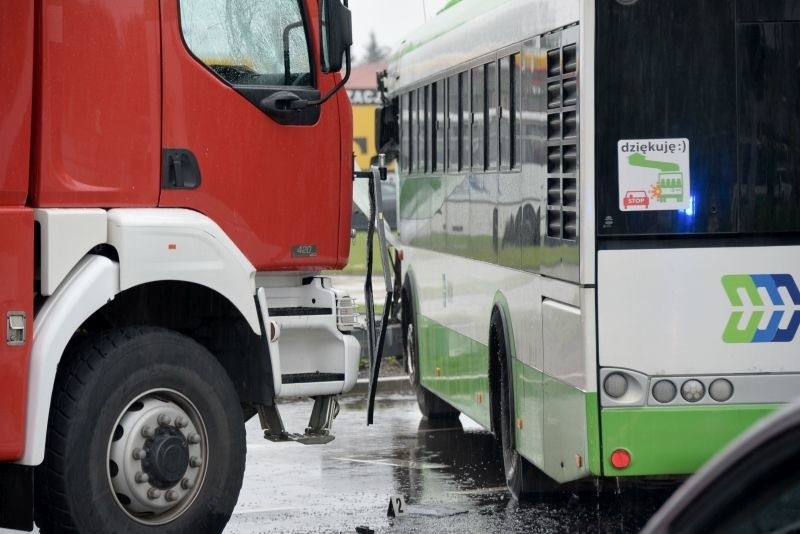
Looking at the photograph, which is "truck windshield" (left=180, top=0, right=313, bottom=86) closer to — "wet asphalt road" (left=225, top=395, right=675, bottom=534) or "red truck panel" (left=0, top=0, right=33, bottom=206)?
"red truck panel" (left=0, top=0, right=33, bottom=206)

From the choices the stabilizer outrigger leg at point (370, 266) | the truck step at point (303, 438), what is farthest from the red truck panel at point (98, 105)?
the stabilizer outrigger leg at point (370, 266)

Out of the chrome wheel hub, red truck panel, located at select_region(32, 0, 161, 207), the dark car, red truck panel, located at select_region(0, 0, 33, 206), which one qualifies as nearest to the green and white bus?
the chrome wheel hub

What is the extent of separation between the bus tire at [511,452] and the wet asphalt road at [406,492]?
0.10m

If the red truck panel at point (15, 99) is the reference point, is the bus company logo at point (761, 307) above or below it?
below

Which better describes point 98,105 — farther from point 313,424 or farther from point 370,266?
point 370,266

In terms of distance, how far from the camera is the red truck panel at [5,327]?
6.69 meters

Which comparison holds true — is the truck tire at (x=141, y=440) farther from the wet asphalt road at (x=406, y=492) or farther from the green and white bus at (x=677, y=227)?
the green and white bus at (x=677, y=227)

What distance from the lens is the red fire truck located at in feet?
22.9

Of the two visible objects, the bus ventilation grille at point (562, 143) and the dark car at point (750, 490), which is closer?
the dark car at point (750, 490)

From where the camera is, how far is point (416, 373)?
45.3ft

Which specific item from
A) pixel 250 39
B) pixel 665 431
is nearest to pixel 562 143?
pixel 665 431

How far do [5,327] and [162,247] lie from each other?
0.98 m

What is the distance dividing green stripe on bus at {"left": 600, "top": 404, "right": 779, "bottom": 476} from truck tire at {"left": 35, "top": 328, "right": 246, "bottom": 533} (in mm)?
1652

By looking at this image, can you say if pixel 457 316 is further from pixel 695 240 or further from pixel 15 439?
pixel 15 439
